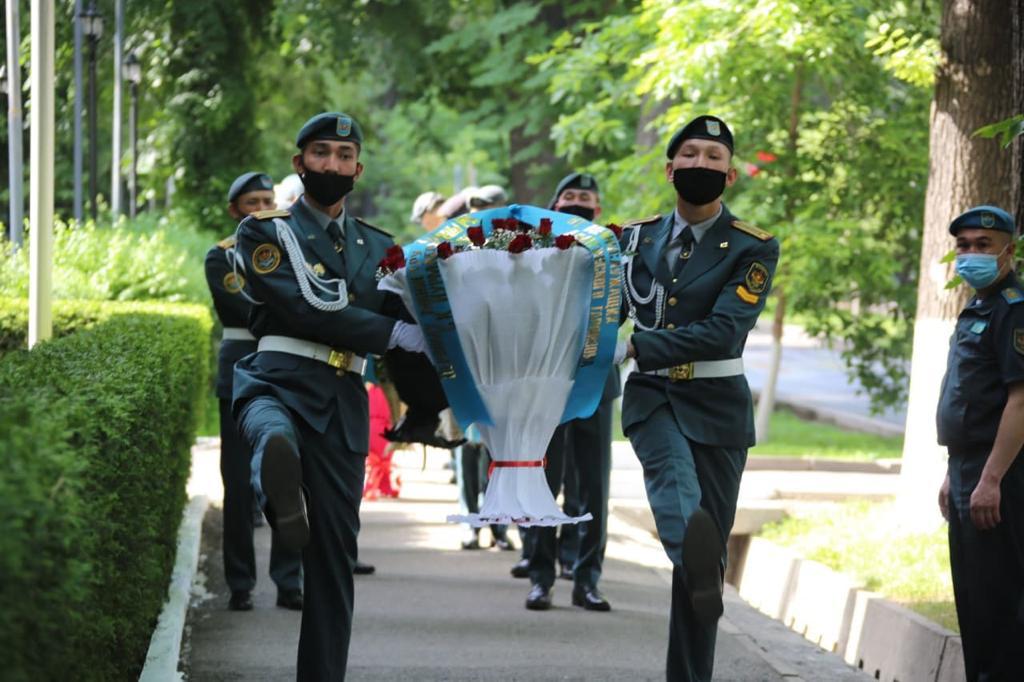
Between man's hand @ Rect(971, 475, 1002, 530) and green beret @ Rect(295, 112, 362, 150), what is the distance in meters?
2.68

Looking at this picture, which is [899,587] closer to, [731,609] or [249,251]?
[731,609]

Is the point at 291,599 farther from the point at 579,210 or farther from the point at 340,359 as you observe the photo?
the point at 340,359

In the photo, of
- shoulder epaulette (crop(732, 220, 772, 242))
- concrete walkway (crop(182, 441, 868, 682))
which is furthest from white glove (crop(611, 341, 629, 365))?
concrete walkway (crop(182, 441, 868, 682))

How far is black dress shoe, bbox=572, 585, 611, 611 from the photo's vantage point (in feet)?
30.0

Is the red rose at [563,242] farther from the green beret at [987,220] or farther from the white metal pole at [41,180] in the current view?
the white metal pole at [41,180]

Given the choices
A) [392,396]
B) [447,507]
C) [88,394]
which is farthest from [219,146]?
[88,394]

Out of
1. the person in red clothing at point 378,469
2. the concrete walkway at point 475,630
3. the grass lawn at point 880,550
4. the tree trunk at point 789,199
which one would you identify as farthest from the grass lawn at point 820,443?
the concrete walkway at point 475,630

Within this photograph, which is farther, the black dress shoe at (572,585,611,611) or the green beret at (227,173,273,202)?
the black dress shoe at (572,585,611,611)

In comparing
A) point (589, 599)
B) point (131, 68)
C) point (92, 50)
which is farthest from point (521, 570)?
point (131, 68)

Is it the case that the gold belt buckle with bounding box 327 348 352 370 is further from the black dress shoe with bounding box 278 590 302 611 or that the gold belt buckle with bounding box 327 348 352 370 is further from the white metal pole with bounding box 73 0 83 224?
the white metal pole with bounding box 73 0 83 224

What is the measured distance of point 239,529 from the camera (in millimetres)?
8820

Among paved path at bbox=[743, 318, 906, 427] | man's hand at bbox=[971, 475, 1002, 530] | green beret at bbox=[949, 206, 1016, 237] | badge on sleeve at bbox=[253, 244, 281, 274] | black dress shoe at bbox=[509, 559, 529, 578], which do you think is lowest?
paved path at bbox=[743, 318, 906, 427]

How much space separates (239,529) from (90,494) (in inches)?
188

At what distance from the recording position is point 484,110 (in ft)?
87.6
